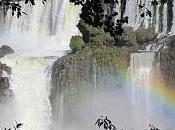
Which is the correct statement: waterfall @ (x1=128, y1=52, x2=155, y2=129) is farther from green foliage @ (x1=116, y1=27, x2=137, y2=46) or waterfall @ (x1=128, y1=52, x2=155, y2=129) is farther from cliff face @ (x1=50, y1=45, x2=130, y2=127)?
green foliage @ (x1=116, y1=27, x2=137, y2=46)

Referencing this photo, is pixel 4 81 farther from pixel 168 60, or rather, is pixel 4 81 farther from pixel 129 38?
pixel 168 60

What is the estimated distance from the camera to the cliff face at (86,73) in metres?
25.4

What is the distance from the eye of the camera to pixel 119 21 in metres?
3.75

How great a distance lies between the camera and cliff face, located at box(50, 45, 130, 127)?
25375mm

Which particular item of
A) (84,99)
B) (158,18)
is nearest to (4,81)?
(84,99)

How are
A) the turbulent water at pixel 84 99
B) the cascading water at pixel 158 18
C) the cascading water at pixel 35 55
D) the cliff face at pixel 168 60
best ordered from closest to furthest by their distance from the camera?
the cliff face at pixel 168 60
the turbulent water at pixel 84 99
the cascading water at pixel 35 55
the cascading water at pixel 158 18

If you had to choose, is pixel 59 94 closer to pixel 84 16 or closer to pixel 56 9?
pixel 56 9

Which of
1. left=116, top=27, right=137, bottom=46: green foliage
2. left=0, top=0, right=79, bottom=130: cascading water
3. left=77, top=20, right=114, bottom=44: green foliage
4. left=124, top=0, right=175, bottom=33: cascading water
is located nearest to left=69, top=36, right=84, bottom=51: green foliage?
left=77, top=20, right=114, bottom=44: green foliage

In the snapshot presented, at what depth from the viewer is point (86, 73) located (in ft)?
83.4

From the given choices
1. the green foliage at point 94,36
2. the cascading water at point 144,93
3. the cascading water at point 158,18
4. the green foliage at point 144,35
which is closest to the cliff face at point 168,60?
the cascading water at point 144,93

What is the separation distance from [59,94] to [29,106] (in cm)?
185

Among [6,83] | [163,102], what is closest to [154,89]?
[163,102]

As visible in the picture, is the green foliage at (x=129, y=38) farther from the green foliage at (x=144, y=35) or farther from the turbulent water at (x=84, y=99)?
the turbulent water at (x=84, y=99)

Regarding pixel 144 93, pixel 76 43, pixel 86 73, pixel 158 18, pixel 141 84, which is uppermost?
pixel 158 18
